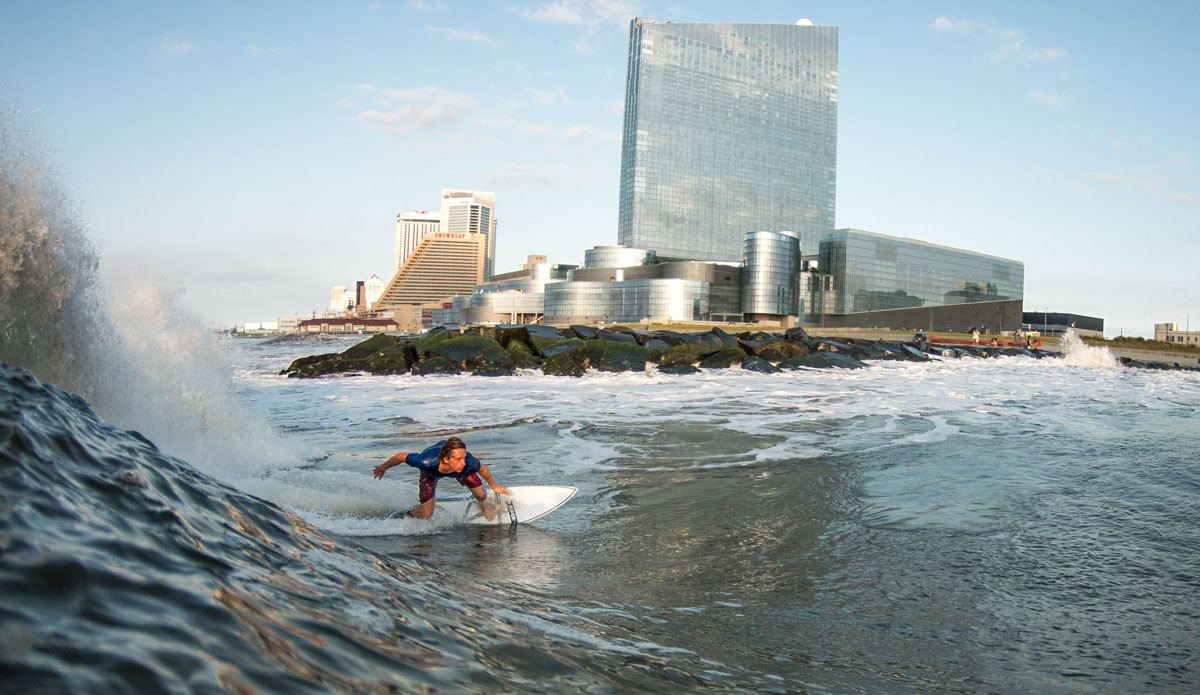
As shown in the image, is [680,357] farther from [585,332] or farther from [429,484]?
[429,484]

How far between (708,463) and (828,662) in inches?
291

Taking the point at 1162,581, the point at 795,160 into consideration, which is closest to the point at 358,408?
the point at 1162,581

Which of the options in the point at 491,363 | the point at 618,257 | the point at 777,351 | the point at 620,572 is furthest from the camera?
the point at 618,257

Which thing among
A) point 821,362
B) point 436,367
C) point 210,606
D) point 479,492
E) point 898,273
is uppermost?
point 898,273

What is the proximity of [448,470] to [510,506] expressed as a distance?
928mm

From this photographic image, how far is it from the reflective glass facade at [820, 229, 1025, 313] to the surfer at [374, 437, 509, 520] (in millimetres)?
132167

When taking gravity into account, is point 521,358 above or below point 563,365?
above

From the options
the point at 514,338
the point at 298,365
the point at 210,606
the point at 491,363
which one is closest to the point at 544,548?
the point at 210,606

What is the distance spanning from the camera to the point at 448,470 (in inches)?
321

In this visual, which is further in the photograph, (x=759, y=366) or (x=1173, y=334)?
(x=1173, y=334)

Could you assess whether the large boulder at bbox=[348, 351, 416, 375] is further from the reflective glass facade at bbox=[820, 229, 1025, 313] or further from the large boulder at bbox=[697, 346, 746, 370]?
the reflective glass facade at bbox=[820, 229, 1025, 313]

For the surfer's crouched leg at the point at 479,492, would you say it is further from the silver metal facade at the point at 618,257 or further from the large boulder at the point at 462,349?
the silver metal facade at the point at 618,257

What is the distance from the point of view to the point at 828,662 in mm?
4684

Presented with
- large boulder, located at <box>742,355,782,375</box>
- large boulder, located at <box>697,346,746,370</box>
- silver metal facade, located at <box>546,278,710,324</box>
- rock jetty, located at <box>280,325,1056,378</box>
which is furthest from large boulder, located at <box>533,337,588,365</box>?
silver metal facade, located at <box>546,278,710,324</box>
